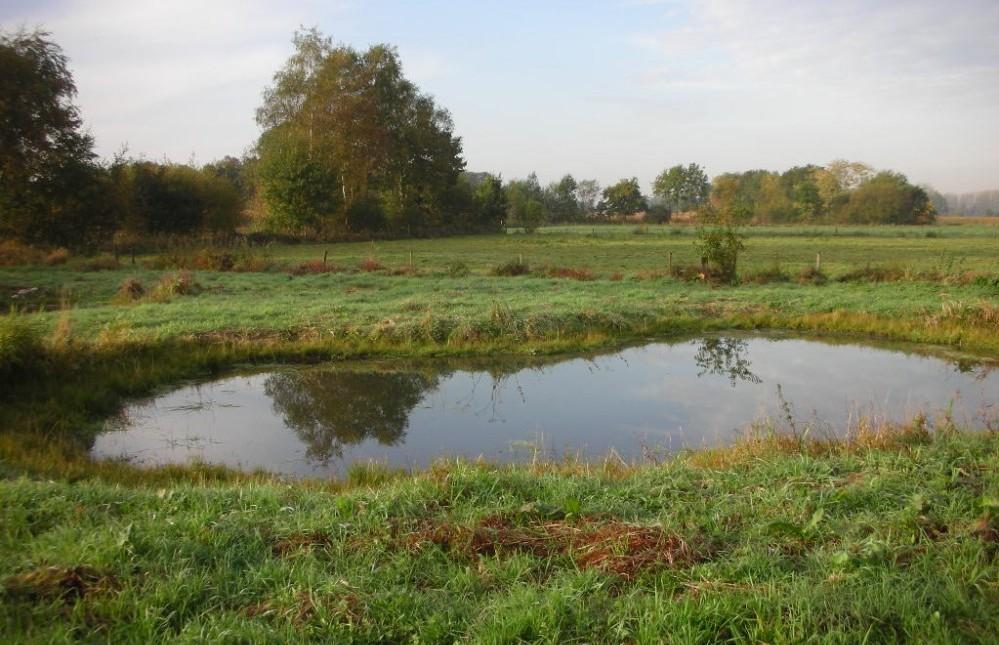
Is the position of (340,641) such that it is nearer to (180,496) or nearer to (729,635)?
(729,635)

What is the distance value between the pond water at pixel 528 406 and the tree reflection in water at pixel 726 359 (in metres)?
0.05

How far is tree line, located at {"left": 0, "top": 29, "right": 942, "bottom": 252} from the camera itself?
30094 millimetres

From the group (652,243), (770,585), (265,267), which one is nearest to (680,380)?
(770,585)

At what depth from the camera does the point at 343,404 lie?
429 inches

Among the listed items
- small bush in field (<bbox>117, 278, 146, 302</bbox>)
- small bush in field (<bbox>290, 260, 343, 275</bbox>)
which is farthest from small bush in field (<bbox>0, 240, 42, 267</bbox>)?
small bush in field (<bbox>290, 260, 343, 275</bbox>)

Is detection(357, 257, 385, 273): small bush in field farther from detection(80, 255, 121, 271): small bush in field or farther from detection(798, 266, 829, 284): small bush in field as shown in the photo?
detection(798, 266, 829, 284): small bush in field

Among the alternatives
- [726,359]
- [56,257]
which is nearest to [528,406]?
[726,359]

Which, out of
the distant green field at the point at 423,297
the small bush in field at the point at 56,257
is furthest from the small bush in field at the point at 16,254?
the distant green field at the point at 423,297

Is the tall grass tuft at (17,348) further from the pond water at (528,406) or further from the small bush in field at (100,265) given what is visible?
the small bush in field at (100,265)

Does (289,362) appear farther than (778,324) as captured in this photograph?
No

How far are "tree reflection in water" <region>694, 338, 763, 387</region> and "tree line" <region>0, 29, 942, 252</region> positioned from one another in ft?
26.8

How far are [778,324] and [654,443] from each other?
32.2 feet

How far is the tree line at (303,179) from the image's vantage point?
98.7 ft

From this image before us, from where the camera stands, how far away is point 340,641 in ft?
11.5
